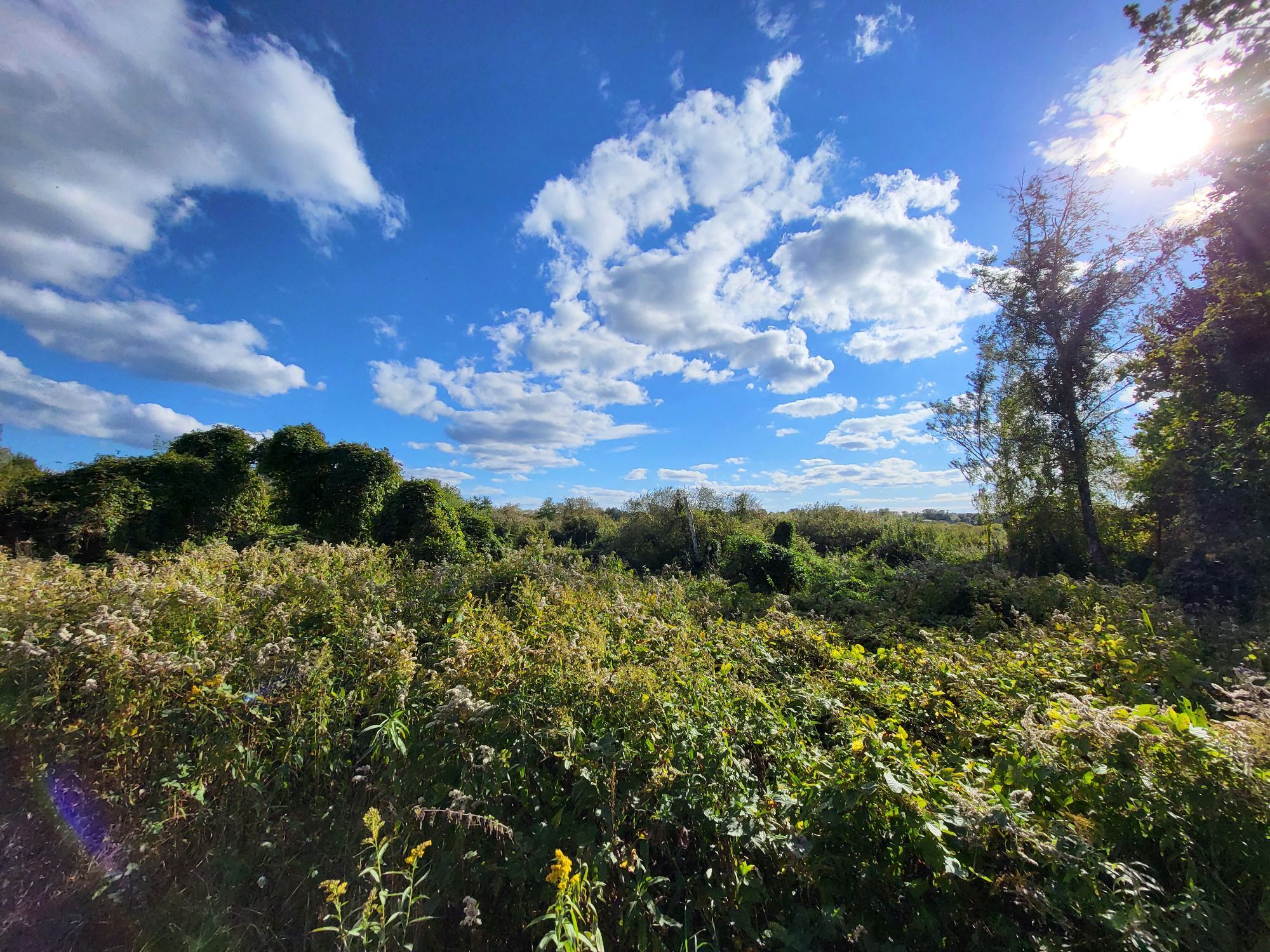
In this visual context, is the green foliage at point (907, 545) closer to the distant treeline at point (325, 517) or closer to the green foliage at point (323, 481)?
the distant treeline at point (325, 517)

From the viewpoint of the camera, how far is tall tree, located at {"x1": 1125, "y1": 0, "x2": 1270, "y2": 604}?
214 inches

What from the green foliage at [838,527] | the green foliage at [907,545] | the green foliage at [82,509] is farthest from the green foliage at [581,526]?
the green foliage at [82,509]

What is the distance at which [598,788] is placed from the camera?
1757mm

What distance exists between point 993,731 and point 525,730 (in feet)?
7.96

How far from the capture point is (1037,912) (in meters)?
1.37

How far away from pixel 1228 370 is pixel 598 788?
359 inches

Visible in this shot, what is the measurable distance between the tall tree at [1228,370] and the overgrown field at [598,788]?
3944 millimetres

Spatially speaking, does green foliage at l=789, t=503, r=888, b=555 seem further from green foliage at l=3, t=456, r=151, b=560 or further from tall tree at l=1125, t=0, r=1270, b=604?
green foliage at l=3, t=456, r=151, b=560

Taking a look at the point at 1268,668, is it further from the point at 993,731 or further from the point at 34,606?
the point at 34,606

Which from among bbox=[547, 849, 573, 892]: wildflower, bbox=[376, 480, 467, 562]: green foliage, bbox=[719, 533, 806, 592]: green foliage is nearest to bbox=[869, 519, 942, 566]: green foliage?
bbox=[719, 533, 806, 592]: green foliage

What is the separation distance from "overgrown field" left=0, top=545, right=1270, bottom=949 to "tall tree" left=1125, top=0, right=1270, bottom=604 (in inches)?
155

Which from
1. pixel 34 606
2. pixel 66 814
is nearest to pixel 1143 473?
pixel 66 814

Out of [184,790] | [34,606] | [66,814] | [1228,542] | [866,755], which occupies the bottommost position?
[66,814]

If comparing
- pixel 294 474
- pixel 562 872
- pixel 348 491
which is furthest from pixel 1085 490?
pixel 294 474
